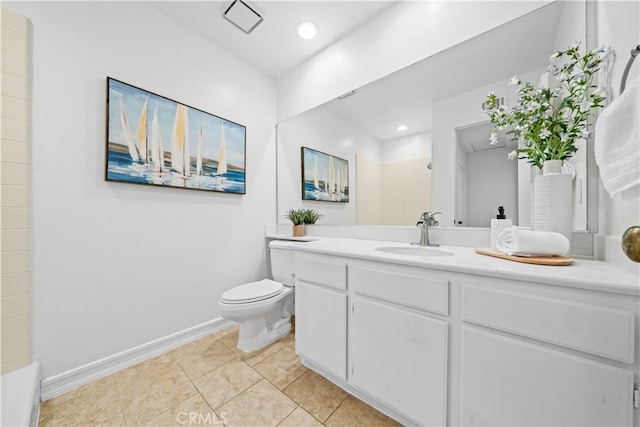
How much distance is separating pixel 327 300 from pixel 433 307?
21.9 inches

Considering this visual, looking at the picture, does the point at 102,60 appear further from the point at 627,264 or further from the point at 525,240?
the point at 627,264

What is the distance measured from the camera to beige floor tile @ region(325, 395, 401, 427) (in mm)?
1093

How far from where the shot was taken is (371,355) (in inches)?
43.4

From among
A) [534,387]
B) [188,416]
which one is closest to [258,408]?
[188,416]

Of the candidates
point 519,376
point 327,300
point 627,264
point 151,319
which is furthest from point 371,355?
point 151,319

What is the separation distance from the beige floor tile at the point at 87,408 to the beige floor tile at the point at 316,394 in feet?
2.95

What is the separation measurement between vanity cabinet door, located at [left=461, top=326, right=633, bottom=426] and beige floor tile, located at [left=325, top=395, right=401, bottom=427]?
0.40 metres

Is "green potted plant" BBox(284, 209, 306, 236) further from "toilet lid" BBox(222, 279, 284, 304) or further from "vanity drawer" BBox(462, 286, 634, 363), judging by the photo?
"vanity drawer" BBox(462, 286, 634, 363)

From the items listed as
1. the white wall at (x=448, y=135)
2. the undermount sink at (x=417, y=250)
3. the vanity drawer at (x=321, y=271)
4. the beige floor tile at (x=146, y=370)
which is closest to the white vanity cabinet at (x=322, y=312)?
the vanity drawer at (x=321, y=271)

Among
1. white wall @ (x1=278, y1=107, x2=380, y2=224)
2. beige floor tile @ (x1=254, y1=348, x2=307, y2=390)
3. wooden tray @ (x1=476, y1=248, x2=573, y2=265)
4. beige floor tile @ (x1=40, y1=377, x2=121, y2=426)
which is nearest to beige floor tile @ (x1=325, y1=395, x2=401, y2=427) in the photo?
beige floor tile @ (x1=254, y1=348, x2=307, y2=390)

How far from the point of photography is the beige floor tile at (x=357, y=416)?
3.59 feet

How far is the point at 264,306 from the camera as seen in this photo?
165 cm

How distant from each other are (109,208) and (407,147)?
2023 mm

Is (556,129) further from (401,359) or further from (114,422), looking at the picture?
(114,422)
